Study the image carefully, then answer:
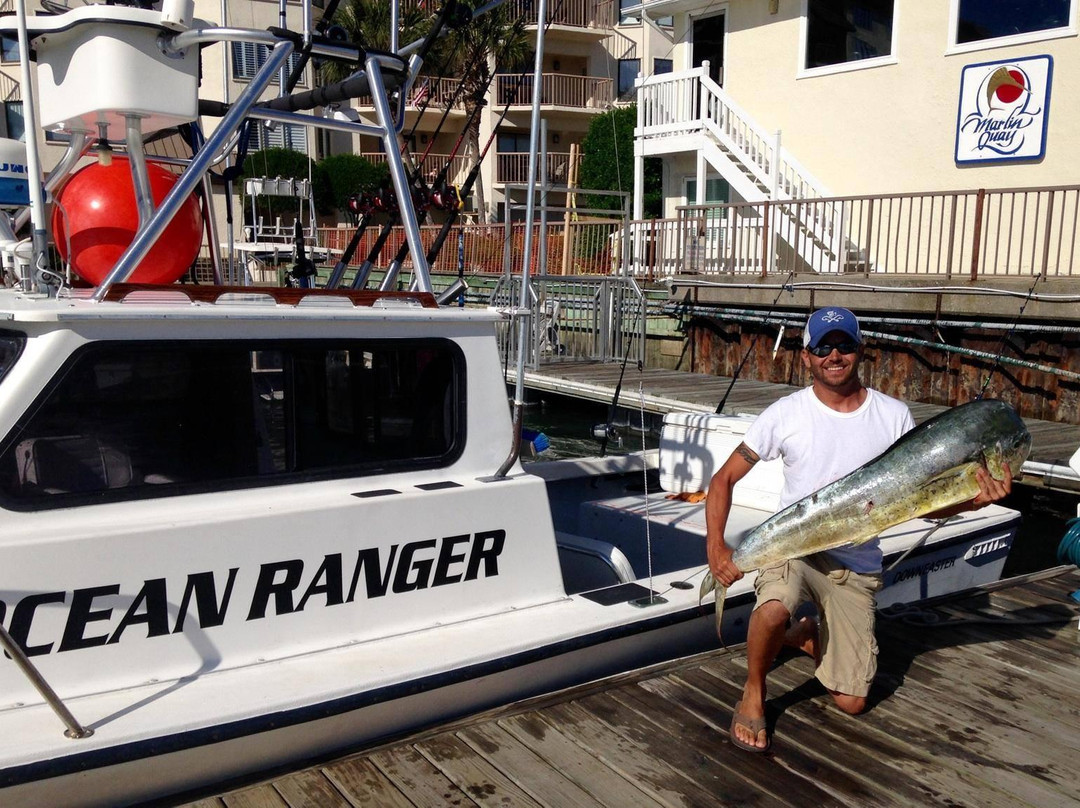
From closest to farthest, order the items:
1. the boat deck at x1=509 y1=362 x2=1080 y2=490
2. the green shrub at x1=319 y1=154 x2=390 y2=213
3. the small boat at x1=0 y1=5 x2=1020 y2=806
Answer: the small boat at x1=0 y1=5 x2=1020 y2=806
the boat deck at x1=509 y1=362 x2=1080 y2=490
the green shrub at x1=319 y1=154 x2=390 y2=213

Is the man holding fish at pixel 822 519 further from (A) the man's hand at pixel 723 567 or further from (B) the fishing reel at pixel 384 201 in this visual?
(B) the fishing reel at pixel 384 201

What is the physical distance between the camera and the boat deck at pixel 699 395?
344 inches

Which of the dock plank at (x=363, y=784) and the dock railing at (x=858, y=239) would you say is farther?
the dock railing at (x=858, y=239)

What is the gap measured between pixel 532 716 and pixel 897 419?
5.82ft

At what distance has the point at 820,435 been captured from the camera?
3693 millimetres

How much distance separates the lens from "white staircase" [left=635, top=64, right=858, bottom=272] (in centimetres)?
1647

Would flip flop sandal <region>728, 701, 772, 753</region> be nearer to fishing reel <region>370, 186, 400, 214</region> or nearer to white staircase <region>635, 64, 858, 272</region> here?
fishing reel <region>370, 186, 400, 214</region>

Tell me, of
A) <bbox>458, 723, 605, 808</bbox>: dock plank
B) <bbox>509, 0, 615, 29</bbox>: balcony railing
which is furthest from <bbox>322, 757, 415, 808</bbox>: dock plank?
<bbox>509, 0, 615, 29</bbox>: balcony railing

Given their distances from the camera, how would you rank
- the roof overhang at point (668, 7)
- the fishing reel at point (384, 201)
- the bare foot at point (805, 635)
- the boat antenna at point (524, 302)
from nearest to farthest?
the boat antenna at point (524, 302), the bare foot at point (805, 635), the fishing reel at point (384, 201), the roof overhang at point (668, 7)

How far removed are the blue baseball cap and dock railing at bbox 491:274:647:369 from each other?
10.5m

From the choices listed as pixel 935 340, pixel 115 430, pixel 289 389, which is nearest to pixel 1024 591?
pixel 289 389

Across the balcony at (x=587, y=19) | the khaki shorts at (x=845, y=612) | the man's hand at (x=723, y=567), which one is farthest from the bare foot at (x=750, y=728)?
the balcony at (x=587, y=19)

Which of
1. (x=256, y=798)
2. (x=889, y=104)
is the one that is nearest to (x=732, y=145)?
(x=889, y=104)

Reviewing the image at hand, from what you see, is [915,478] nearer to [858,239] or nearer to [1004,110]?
[858,239]
